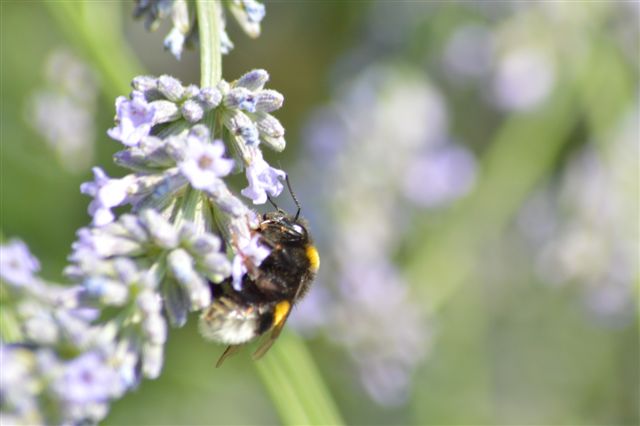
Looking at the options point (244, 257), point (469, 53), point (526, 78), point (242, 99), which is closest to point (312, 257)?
point (244, 257)

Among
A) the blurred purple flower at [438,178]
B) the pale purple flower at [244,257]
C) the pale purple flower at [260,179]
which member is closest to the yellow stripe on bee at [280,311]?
the pale purple flower at [244,257]

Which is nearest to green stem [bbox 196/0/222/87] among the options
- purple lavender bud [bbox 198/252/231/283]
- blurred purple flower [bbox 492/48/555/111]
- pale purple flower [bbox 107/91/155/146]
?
pale purple flower [bbox 107/91/155/146]

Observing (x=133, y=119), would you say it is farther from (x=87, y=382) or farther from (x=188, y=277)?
(x=87, y=382)

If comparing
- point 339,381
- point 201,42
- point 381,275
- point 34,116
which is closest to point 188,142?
point 201,42

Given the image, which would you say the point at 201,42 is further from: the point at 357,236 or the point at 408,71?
the point at 408,71

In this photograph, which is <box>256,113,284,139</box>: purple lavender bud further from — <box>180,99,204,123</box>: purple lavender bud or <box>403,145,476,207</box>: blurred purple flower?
<box>403,145,476,207</box>: blurred purple flower

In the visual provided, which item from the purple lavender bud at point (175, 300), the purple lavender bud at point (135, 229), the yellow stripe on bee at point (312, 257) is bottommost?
the yellow stripe on bee at point (312, 257)

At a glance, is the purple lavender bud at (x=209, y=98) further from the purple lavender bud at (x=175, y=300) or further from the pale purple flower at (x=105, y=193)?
the purple lavender bud at (x=175, y=300)
